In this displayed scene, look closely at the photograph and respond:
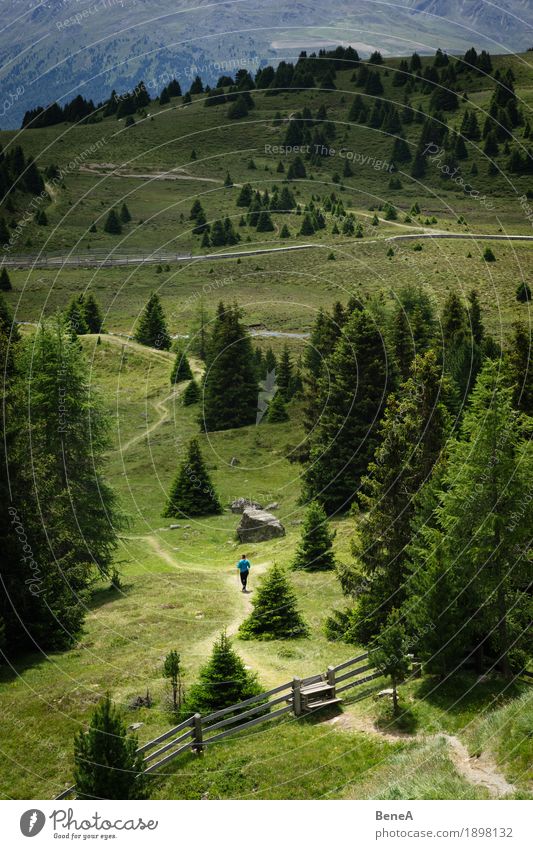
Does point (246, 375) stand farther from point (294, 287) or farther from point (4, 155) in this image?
point (4, 155)

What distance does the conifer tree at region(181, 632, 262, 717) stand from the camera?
90.4 feet

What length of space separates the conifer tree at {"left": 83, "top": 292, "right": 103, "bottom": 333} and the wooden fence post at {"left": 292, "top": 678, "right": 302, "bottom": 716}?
84950 millimetres

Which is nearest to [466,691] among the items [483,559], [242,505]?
[483,559]

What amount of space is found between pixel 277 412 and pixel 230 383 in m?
5.62

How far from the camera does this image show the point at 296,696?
27.2 metres

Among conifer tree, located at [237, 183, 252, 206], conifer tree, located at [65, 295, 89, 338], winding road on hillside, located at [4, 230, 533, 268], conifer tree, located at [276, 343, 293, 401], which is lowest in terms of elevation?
conifer tree, located at [276, 343, 293, 401]

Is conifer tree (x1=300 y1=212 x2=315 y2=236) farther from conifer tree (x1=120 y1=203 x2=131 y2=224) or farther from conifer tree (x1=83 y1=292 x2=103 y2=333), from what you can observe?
conifer tree (x1=83 y1=292 x2=103 y2=333)

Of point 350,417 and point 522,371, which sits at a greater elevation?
point 522,371

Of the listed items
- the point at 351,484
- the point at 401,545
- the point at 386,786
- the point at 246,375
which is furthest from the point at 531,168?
the point at 386,786

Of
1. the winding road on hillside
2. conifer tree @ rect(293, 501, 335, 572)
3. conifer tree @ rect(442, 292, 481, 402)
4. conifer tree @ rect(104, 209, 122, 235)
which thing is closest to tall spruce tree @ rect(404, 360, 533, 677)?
conifer tree @ rect(293, 501, 335, 572)

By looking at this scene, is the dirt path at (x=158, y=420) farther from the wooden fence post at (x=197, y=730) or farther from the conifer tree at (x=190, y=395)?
the wooden fence post at (x=197, y=730)

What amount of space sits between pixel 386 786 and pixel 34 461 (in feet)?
67.3

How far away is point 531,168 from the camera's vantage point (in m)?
186

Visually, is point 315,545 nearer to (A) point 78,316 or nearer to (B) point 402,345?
(B) point 402,345
